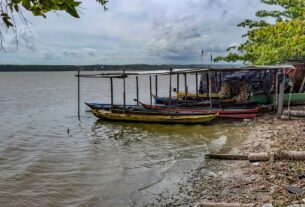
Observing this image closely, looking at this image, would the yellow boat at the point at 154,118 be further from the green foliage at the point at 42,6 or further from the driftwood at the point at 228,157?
the green foliage at the point at 42,6

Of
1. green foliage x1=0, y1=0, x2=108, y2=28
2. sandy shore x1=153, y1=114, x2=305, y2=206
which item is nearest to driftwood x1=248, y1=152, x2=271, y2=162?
sandy shore x1=153, y1=114, x2=305, y2=206

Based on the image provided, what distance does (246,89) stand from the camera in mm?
22734

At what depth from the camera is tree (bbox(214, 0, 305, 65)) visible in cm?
1911

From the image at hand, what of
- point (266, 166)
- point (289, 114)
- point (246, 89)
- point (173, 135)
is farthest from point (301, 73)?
point (266, 166)

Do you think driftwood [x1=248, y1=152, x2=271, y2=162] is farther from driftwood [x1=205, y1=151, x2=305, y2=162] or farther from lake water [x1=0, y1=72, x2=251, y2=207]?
lake water [x1=0, y1=72, x2=251, y2=207]

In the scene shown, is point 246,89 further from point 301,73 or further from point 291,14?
point 291,14

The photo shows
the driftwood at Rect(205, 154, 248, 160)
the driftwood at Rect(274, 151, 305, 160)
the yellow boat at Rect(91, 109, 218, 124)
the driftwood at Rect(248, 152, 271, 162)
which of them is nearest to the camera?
the driftwood at Rect(274, 151, 305, 160)

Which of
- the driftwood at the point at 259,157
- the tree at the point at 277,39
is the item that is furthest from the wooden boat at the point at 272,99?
the driftwood at the point at 259,157

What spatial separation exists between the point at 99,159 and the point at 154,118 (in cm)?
Answer: 689

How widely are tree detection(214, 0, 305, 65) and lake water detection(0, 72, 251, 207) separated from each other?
5.59m

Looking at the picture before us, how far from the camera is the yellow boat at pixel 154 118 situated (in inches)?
733

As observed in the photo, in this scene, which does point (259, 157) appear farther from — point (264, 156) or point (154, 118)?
point (154, 118)

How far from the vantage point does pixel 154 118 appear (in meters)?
19.5

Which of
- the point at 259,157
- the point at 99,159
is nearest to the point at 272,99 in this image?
the point at 99,159
